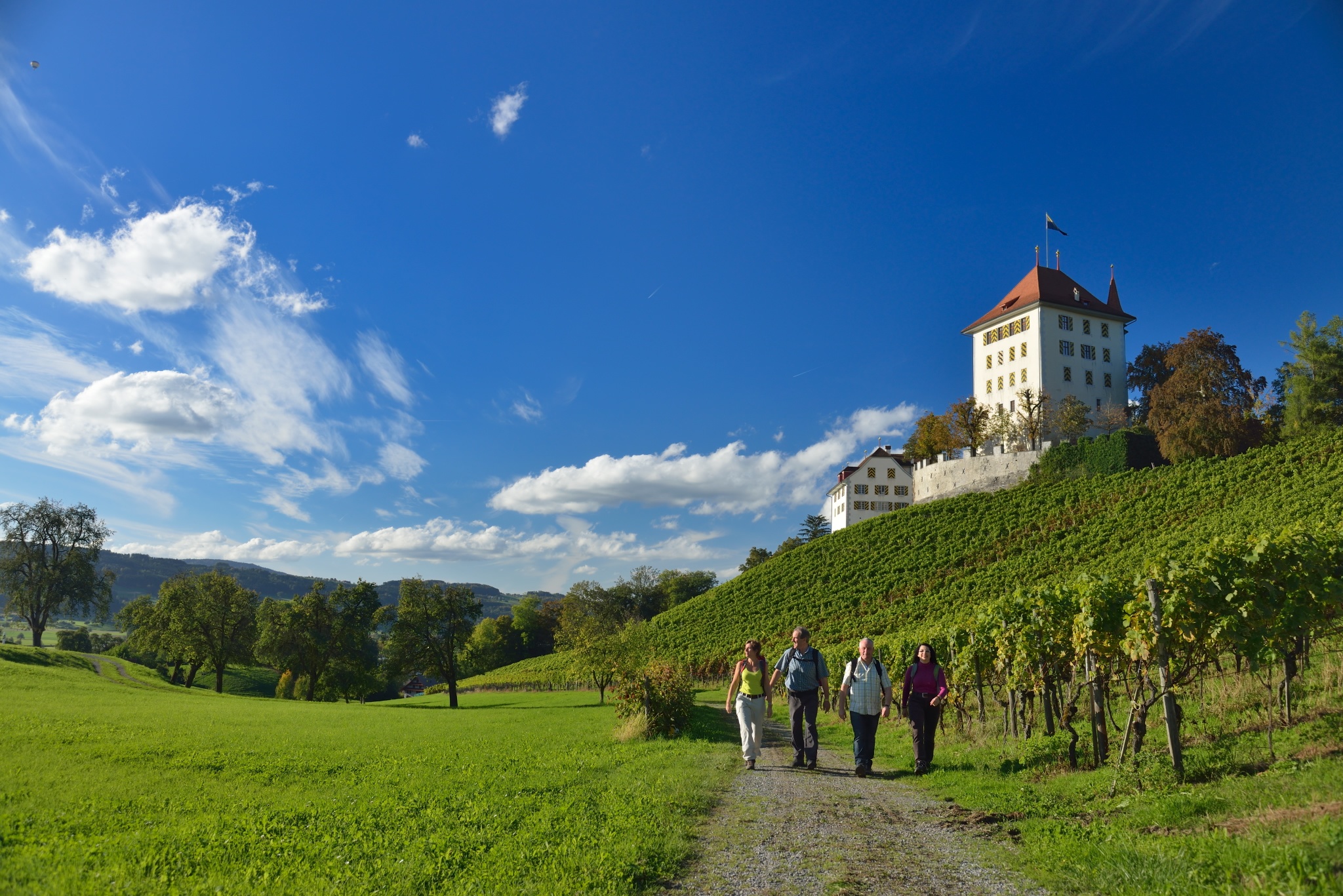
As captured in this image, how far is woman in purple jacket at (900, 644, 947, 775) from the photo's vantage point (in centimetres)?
1119

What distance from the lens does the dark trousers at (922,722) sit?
1121 centimetres

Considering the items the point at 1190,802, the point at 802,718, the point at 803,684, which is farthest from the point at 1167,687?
the point at 802,718

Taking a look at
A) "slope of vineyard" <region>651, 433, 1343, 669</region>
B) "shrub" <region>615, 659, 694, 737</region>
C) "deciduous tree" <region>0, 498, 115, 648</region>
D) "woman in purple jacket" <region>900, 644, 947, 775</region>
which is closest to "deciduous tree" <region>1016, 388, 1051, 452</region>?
"slope of vineyard" <region>651, 433, 1343, 669</region>

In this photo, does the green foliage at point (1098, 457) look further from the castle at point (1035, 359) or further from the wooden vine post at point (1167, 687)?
the wooden vine post at point (1167, 687)

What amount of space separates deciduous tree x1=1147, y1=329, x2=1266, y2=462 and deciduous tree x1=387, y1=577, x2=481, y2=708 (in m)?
Result: 53.4

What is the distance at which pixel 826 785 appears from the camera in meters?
9.95

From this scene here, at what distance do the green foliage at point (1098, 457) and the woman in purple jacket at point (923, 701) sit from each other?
55466 mm

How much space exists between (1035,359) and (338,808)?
77117 mm

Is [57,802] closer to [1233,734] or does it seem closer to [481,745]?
[481,745]

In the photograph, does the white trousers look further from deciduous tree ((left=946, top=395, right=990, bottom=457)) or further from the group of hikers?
deciduous tree ((left=946, top=395, right=990, bottom=457))

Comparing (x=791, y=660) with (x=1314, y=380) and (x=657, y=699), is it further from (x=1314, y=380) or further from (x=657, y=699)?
(x=1314, y=380)

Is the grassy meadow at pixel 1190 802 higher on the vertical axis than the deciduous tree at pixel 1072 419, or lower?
lower

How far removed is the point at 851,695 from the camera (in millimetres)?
11266

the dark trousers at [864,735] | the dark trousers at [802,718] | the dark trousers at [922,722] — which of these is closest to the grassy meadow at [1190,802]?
the dark trousers at [922,722]
